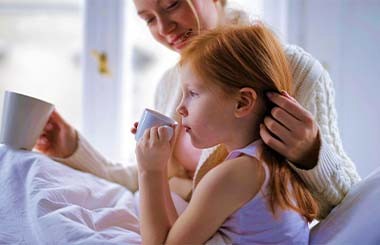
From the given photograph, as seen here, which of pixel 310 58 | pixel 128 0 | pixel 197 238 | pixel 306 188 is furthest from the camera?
pixel 128 0

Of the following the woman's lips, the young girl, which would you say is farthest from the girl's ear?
the woman's lips

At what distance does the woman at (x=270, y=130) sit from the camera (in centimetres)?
78

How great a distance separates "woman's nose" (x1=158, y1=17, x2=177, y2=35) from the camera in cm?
109

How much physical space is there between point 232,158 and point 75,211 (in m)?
0.29

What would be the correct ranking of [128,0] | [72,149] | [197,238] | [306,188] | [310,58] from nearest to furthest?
[197,238], [306,188], [310,58], [72,149], [128,0]

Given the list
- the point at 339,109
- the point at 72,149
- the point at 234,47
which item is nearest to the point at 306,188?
the point at 234,47

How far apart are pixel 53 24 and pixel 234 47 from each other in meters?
1.06

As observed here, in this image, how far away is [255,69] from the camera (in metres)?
0.78

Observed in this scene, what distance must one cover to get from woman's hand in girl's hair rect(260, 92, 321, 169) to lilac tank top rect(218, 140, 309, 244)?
31 mm

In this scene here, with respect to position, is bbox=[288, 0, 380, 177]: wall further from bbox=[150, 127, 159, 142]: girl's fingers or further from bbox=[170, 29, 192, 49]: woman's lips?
bbox=[150, 127, 159, 142]: girl's fingers

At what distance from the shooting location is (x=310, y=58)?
0.99m

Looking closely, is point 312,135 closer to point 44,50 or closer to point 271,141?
point 271,141

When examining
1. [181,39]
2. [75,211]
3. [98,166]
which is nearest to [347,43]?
[181,39]

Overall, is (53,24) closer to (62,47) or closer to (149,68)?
(62,47)
